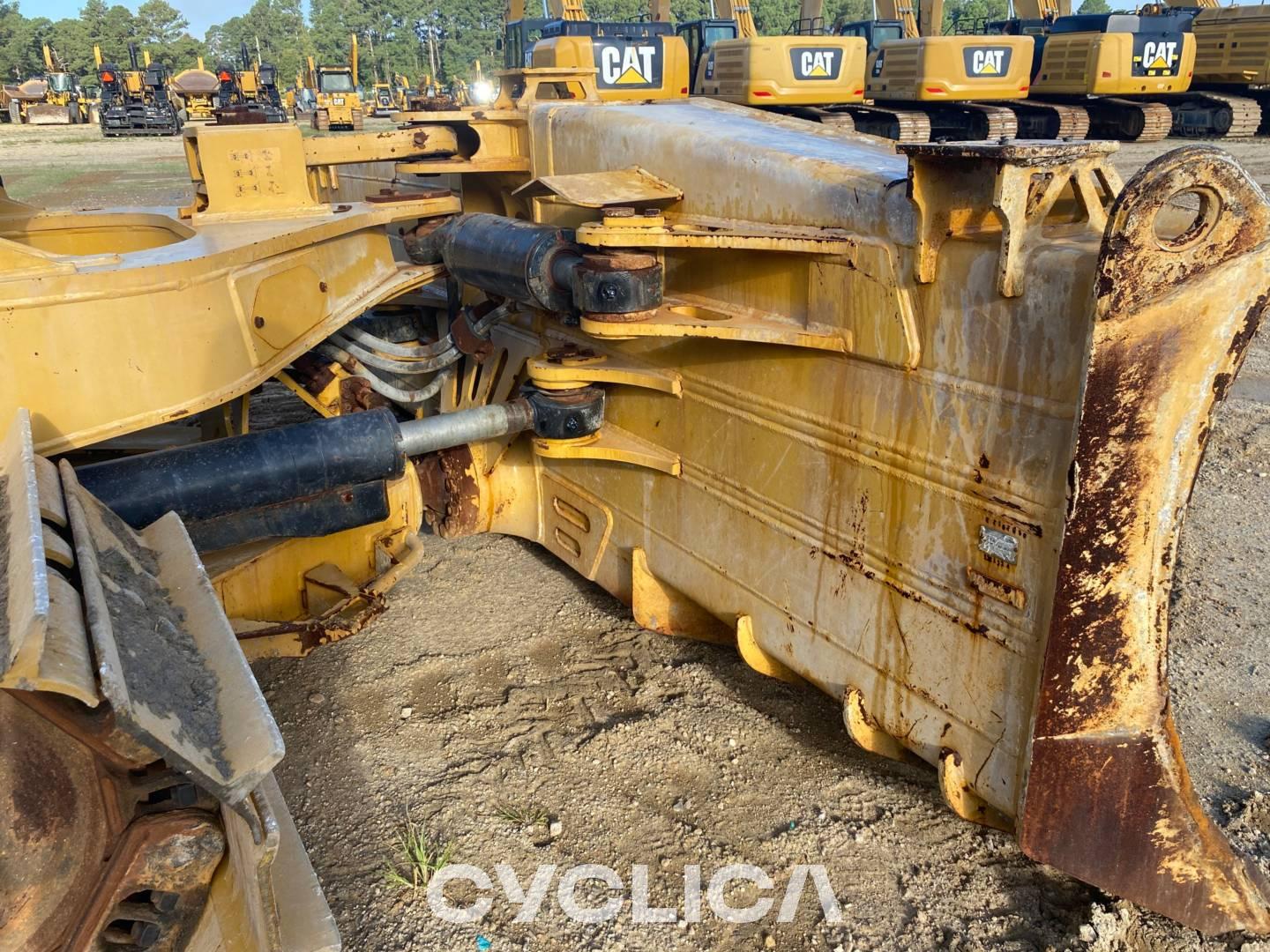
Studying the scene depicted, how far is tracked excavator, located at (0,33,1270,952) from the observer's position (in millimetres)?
1692

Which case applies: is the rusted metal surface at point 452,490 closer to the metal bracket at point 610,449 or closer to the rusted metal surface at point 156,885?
the metal bracket at point 610,449

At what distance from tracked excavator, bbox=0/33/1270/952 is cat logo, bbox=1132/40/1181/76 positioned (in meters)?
14.6

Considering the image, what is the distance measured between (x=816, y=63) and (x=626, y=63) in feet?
8.91

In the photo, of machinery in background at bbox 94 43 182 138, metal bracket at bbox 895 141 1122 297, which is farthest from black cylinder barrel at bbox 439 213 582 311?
machinery in background at bbox 94 43 182 138

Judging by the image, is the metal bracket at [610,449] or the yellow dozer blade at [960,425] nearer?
the yellow dozer blade at [960,425]

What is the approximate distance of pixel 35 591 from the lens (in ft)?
Result: 5.05

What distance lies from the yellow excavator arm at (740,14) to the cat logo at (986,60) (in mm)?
3476

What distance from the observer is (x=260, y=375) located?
2.98 meters

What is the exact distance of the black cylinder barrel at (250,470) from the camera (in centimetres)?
267

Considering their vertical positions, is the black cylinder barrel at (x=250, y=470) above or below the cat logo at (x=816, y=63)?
below

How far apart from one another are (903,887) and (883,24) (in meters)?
17.7

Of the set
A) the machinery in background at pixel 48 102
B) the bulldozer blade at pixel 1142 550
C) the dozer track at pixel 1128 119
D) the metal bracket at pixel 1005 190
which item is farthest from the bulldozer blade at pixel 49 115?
the bulldozer blade at pixel 1142 550

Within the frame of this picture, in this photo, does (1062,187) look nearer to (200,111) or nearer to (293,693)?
(293,693)

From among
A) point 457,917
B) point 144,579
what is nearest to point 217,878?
point 144,579
